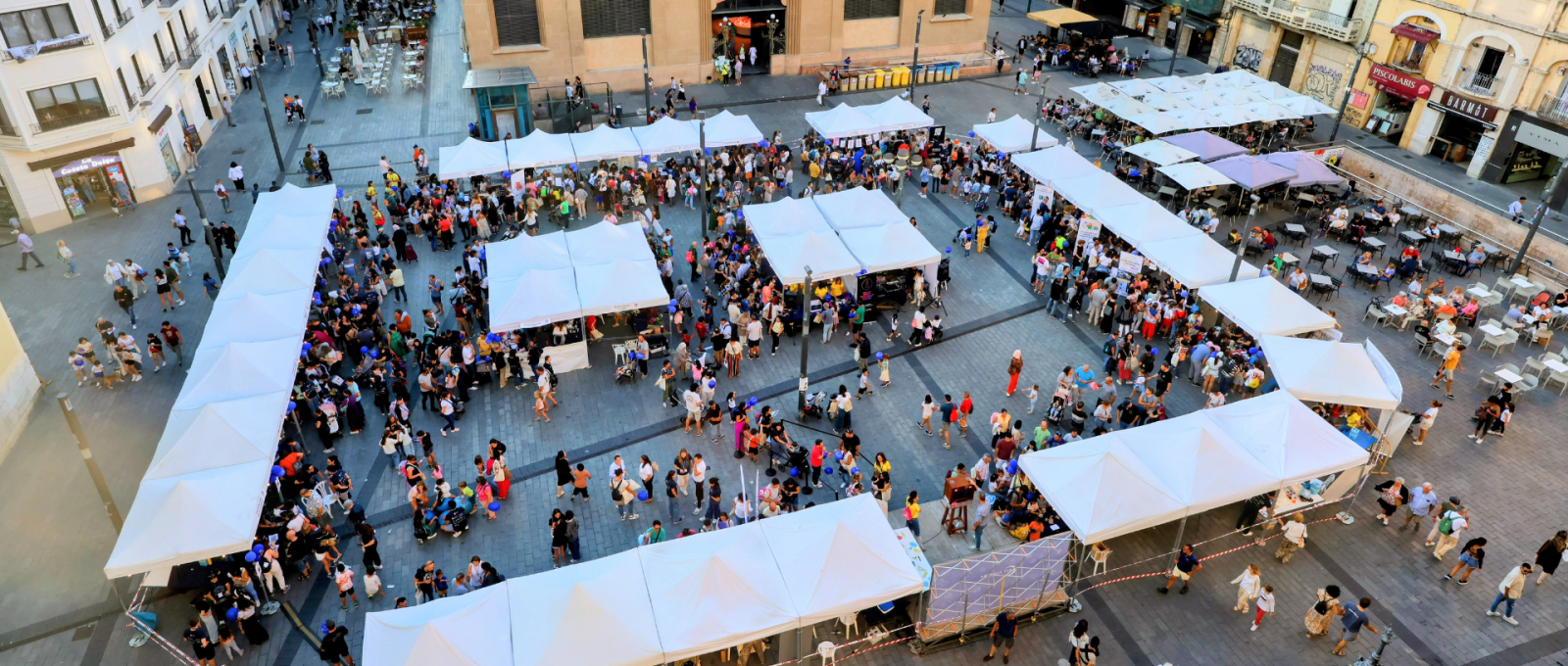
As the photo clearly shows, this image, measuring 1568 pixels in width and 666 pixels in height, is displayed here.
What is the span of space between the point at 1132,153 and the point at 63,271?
32639 mm

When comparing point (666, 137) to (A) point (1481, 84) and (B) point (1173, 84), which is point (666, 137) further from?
(A) point (1481, 84)

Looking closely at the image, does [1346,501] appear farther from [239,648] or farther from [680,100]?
[680,100]

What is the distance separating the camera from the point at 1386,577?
1574cm

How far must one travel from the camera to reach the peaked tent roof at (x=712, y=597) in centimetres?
1289

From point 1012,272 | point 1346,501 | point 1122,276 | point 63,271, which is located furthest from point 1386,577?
point 63,271

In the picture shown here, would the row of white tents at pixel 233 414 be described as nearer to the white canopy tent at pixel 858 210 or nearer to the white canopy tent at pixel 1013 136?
the white canopy tent at pixel 858 210

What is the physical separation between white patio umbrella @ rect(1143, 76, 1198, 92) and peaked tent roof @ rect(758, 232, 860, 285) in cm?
1840

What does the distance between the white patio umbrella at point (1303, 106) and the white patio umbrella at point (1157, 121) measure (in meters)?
4.69

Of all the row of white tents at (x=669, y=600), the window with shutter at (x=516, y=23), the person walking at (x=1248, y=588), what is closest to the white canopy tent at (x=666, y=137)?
the window with shutter at (x=516, y=23)

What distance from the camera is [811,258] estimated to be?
72.6ft

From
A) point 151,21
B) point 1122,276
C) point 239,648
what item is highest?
point 151,21

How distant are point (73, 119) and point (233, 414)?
56.2 feet

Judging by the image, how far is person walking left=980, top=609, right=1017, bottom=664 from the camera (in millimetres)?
13711

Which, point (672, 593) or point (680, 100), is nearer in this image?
point (672, 593)
